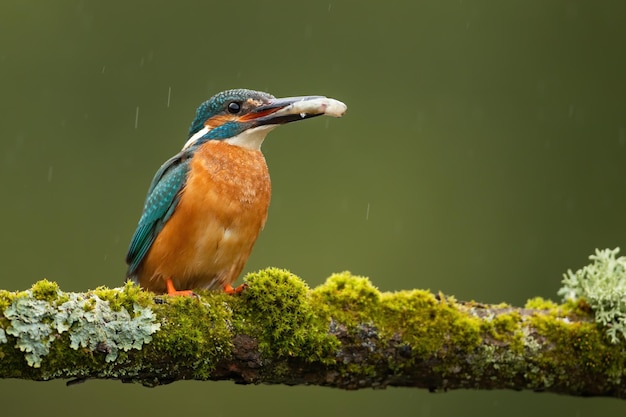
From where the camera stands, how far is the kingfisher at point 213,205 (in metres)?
4.27

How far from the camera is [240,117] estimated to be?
4625 millimetres

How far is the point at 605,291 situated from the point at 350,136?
561cm

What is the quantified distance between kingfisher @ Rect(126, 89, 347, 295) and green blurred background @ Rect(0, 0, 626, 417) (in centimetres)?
383

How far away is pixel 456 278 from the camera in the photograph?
8.63 m

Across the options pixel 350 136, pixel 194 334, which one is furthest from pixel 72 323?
pixel 350 136

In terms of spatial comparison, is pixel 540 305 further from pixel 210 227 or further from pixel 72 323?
pixel 72 323

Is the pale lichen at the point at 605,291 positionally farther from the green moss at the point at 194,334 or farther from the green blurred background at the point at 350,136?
the green blurred background at the point at 350,136

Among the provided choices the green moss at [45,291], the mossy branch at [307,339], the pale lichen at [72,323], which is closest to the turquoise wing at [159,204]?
the mossy branch at [307,339]

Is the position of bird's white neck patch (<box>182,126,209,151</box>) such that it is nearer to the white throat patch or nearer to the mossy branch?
the white throat patch

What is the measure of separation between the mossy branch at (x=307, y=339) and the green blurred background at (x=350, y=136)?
444cm

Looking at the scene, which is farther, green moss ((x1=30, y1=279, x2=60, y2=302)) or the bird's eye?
the bird's eye

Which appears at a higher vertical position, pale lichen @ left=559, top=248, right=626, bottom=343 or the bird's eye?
the bird's eye

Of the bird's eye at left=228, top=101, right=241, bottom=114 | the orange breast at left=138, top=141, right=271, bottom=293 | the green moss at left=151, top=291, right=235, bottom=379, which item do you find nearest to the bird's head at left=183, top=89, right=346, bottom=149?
the bird's eye at left=228, top=101, right=241, bottom=114

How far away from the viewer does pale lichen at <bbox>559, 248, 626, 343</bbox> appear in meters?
3.95
